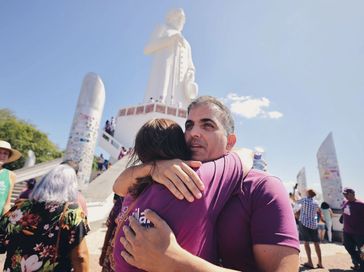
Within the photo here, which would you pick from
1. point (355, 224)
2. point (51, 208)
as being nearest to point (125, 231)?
point (51, 208)

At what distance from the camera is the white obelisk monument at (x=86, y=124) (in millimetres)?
9898

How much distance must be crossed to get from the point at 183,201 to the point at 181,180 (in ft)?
0.29

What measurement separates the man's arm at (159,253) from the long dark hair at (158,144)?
0.37m

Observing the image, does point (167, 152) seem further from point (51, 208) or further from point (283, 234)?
point (51, 208)

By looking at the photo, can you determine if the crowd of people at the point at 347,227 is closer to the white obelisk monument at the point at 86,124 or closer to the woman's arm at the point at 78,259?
the woman's arm at the point at 78,259

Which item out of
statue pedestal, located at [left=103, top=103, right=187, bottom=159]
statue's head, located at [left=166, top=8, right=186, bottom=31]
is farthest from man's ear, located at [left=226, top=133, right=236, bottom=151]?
statue's head, located at [left=166, top=8, right=186, bottom=31]

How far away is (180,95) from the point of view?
89.8 ft

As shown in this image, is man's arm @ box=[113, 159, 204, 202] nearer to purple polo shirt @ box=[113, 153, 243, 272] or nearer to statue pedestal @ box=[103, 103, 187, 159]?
purple polo shirt @ box=[113, 153, 243, 272]

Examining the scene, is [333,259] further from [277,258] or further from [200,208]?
[200,208]

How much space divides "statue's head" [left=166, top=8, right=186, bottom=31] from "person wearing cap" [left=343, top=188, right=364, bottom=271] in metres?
27.4

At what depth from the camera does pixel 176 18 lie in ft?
93.8

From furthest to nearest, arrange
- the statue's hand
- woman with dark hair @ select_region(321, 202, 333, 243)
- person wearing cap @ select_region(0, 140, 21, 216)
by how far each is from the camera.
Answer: the statue's hand < woman with dark hair @ select_region(321, 202, 333, 243) < person wearing cap @ select_region(0, 140, 21, 216)

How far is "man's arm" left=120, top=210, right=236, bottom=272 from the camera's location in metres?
0.93

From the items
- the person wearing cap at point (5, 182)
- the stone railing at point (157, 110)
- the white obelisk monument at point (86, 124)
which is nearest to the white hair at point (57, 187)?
the person wearing cap at point (5, 182)
